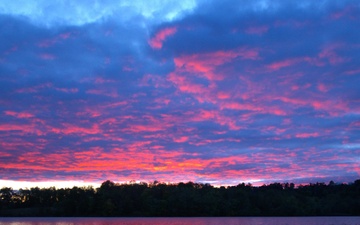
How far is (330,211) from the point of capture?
5448 inches

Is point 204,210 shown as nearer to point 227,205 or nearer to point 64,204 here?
point 227,205

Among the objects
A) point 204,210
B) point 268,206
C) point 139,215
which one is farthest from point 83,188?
point 268,206

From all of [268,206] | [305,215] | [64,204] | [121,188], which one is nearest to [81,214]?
[64,204]

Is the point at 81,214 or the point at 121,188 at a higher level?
the point at 121,188

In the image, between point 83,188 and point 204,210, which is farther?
point 83,188

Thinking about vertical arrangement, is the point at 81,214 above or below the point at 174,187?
below

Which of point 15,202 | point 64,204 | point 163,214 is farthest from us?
point 15,202

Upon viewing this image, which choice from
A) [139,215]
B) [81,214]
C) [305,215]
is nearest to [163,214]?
[139,215]

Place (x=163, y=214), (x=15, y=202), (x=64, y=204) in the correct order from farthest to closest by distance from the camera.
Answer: (x=15, y=202)
(x=64, y=204)
(x=163, y=214)

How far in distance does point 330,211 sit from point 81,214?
86.7m

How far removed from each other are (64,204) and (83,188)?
8571 mm

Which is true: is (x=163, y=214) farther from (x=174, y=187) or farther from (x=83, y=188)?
(x=83, y=188)

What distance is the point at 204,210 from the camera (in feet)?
446

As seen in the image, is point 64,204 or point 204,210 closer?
point 204,210
